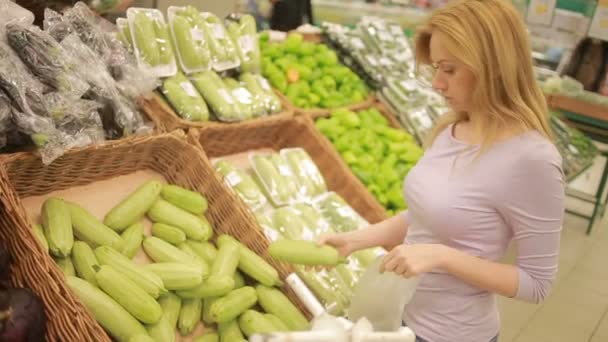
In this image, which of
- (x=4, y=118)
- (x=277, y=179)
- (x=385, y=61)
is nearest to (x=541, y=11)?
(x=385, y=61)

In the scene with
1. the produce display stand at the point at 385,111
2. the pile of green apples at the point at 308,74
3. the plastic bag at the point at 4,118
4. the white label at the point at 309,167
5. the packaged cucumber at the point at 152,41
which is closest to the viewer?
the plastic bag at the point at 4,118

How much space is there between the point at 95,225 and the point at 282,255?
0.60 m

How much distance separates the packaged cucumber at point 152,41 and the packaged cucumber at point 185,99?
0.21 ft

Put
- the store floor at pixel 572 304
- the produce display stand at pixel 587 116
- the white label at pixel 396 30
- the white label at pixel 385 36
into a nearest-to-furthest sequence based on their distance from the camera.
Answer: the store floor at pixel 572 304
the white label at pixel 385 36
the white label at pixel 396 30
the produce display stand at pixel 587 116

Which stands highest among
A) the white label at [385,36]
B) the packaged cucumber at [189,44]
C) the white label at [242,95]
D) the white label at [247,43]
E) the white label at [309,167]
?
the packaged cucumber at [189,44]

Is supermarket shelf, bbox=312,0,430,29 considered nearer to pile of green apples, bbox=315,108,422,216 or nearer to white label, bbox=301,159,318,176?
pile of green apples, bbox=315,108,422,216

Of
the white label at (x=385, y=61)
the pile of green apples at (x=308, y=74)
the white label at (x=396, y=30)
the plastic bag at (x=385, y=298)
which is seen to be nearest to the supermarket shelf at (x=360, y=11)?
the white label at (x=396, y=30)

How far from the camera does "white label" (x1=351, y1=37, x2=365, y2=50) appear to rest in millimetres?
3721

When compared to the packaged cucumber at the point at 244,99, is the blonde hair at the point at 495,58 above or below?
above

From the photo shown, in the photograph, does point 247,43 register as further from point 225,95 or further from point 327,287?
point 327,287

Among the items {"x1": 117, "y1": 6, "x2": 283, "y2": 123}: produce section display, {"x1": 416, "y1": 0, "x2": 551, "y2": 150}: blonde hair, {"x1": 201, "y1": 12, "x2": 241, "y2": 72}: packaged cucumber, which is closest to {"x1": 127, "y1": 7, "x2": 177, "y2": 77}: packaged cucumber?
{"x1": 117, "y1": 6, "x2": 283, "y2": 123}: produce section display

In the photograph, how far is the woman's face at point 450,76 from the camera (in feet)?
4.98

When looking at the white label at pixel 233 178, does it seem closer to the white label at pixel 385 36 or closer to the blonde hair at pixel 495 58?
the blonde hair at pixel 495 58

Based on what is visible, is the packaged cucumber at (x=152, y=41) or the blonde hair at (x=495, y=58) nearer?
the blonde hair at (x=495, y=58)
